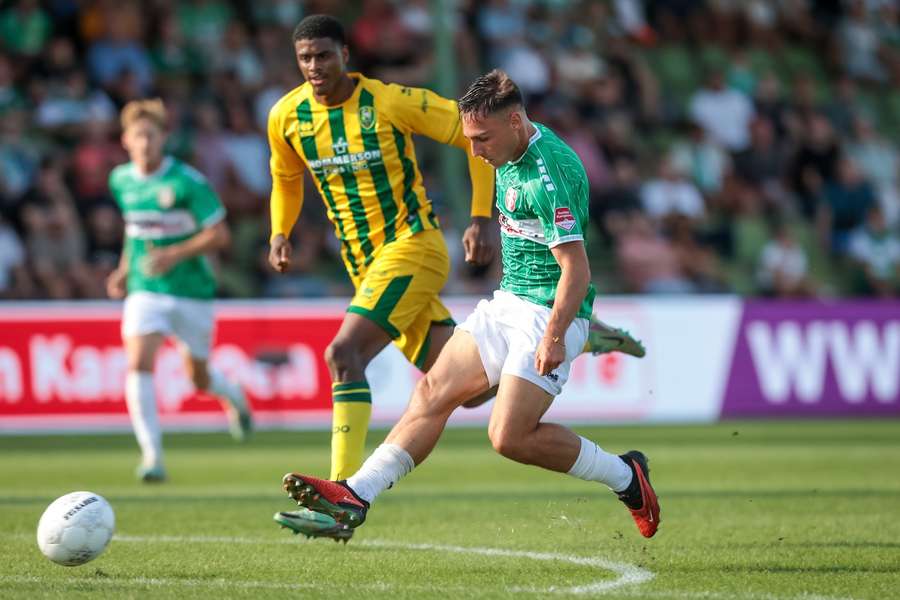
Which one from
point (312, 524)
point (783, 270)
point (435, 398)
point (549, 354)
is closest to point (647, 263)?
point (783, 270)

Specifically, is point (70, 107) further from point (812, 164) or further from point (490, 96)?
point (490, 96)

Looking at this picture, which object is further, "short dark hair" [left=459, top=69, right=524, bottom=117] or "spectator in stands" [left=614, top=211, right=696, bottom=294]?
"spectator in stands" [left=614, top=211, right=696, bottom=294]

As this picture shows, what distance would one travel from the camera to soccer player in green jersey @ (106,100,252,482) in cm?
1028

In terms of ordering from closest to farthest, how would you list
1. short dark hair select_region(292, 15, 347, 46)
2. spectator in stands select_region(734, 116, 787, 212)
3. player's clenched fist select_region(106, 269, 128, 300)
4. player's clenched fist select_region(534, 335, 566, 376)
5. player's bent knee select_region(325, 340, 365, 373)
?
player's clenched fist select_region(534, 335, 566, 376)
player's bent knee select_region(325, 340, 365, 373)
short dark hair select_region(292, 15, 347, 46)
player's clenched fist select_region(106, 269, 128, 300)
spectator in stands select_region(734, 116, 787, 212)

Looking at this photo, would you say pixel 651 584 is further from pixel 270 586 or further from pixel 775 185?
pixel 775 185

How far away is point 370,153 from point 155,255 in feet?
10.8

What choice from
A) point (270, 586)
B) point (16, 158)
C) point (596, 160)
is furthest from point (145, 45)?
point (270, 586)

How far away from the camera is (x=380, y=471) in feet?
20.9

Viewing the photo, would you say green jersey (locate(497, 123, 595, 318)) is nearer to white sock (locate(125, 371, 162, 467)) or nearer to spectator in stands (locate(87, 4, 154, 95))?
white sock (locate(125, 371, 162, 467))

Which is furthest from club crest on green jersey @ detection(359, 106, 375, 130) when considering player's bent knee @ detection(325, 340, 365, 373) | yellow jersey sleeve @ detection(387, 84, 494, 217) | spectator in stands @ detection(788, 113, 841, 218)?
spectator in stands @ detection(788, 113, 841, 218)

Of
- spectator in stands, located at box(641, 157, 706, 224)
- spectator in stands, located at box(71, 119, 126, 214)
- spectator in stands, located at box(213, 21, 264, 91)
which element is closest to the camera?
spectator in stands, located at box(71, 119, 126, 214)

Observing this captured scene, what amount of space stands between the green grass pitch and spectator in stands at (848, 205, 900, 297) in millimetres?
6393

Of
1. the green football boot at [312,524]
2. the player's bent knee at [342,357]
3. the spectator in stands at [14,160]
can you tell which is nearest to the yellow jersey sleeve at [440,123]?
the player's bent knee at [342,357]

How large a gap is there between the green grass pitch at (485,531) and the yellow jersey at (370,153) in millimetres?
1644
